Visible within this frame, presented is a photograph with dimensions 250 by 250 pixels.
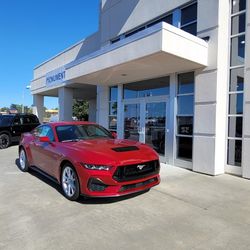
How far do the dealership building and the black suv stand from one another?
5180mm

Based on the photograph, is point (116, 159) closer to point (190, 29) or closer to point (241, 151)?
point (241, 151)

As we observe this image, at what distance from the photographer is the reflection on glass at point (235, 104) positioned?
7.24 m

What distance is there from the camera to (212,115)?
7383mm

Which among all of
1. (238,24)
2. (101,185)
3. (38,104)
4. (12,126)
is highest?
(238,24)

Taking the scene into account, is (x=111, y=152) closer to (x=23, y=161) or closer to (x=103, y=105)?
(x=23, y=161)

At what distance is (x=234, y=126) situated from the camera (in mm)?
7422

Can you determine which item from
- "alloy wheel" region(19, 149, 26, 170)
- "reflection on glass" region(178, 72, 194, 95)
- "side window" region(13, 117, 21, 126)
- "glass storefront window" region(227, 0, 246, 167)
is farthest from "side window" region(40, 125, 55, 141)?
"side window" region(13, 117, 21, 126)

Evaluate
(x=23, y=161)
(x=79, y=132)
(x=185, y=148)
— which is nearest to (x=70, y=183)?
(x=79, y=132)

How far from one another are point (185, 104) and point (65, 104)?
8.67 metres

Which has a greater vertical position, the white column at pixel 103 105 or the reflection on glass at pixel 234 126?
the white column at pixel 103 105

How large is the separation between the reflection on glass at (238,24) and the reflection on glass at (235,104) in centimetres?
188

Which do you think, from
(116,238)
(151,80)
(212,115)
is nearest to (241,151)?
(212,115)

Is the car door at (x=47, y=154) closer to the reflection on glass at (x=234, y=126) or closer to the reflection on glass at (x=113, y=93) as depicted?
the reflection on glass at (x=234, y=126)

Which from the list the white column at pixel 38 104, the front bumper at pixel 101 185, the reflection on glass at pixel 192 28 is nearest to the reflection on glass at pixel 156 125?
the reflection on glass at pixel 192 28
